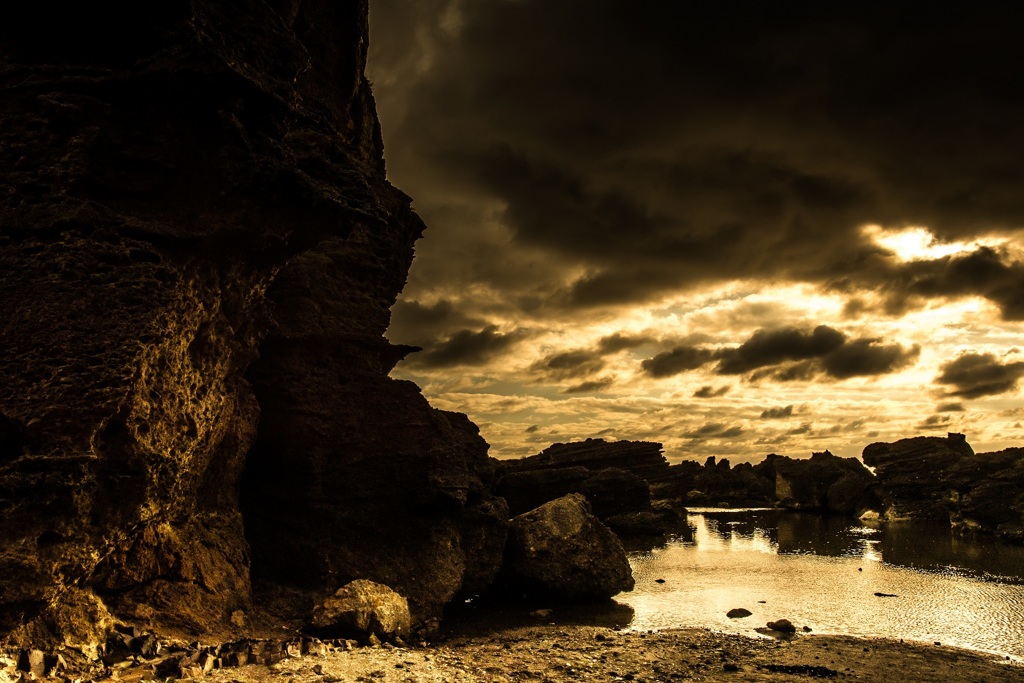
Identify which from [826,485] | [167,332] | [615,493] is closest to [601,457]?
[615,493]

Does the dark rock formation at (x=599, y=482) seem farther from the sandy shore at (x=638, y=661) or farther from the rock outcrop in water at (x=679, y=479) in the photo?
the sandy shore at (x=638, y=661)

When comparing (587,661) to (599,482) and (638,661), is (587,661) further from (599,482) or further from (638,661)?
(599,482)

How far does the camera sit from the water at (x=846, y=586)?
17.9 meters

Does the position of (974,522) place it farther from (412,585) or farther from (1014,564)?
(412,585)

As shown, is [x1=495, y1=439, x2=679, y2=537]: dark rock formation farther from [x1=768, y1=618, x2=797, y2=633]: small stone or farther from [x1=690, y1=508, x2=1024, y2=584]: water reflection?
[x1=768, y1=618, x2=797, y2=633]: small stone

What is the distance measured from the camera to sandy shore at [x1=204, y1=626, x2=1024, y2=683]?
11070mm

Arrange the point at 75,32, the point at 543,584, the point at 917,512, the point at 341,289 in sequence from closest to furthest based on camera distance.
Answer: the point at 75,32 → the point at 341,289 → the point at 543,584 → the point at 917,512

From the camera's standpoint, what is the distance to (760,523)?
180ft

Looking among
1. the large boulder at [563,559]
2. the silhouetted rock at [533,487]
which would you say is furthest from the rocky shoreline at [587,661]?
the silhouetted rock at [533,487]

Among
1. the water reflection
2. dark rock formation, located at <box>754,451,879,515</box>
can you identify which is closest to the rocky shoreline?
the water reflection

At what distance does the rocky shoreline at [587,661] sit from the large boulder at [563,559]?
333 cm

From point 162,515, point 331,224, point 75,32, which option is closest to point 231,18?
point 75,32

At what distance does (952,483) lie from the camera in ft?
164

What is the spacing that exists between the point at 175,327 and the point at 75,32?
524cm
